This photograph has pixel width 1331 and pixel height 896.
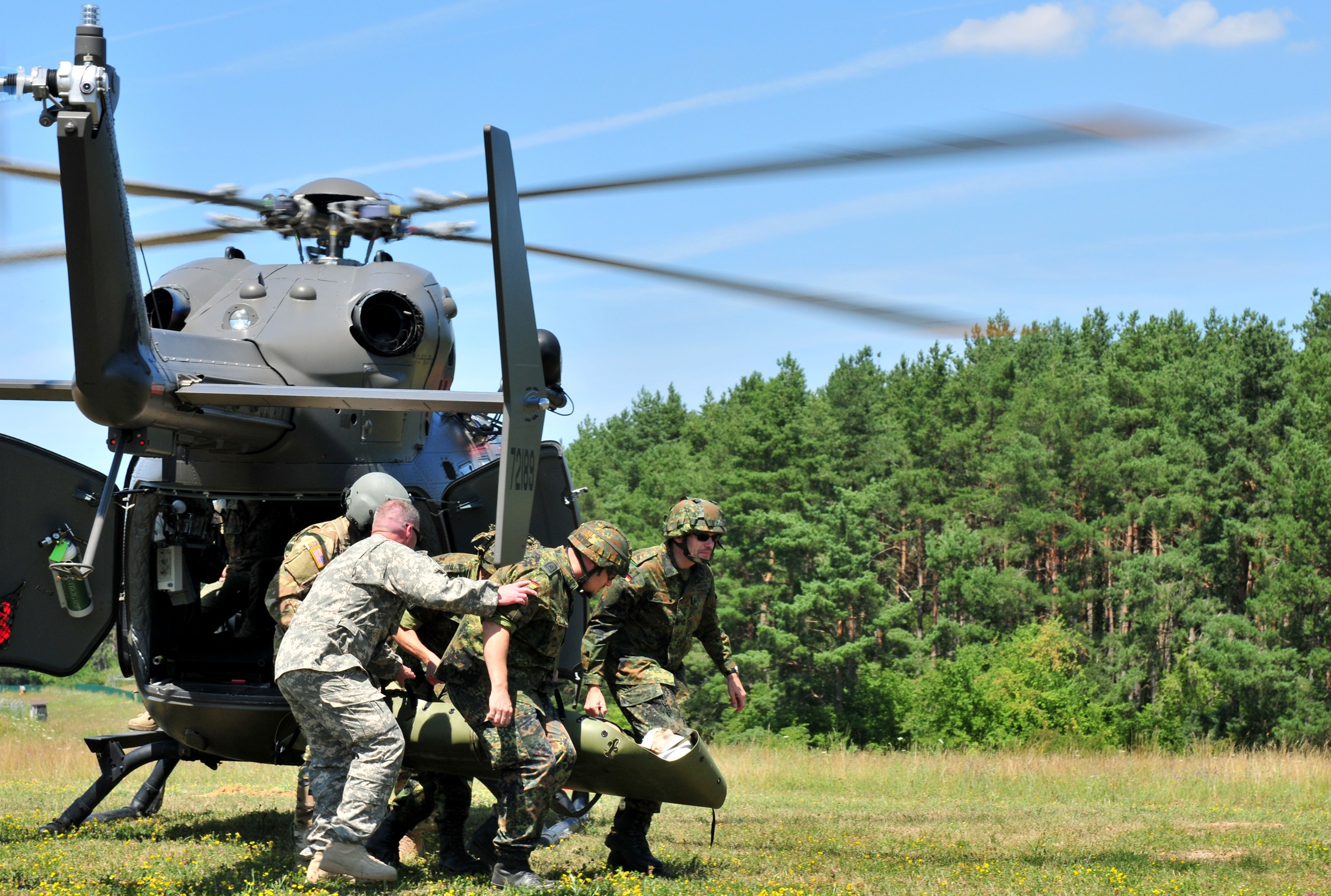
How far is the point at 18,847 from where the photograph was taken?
8.09 meters

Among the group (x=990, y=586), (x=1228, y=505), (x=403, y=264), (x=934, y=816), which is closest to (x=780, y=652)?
(x=990, y=586)

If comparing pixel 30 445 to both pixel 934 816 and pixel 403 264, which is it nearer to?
pixel 403 264

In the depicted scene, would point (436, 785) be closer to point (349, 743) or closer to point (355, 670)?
point (349, 743)

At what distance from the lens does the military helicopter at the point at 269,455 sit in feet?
21.6

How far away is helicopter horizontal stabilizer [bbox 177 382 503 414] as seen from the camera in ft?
21.8

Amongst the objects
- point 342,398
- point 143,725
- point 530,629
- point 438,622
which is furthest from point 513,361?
point 143,725

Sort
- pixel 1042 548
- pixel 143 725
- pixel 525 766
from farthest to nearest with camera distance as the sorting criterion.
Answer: pixel 1042 548, pixel 143 725, pixel 525 766

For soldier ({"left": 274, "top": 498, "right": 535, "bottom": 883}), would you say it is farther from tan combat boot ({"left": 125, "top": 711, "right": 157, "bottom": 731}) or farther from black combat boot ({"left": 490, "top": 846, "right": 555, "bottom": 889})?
tan combat boot ({"left": 125, "top": 711, "right": 157, "bottom": 731})

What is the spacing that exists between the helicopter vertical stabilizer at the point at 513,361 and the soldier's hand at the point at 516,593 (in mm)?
175

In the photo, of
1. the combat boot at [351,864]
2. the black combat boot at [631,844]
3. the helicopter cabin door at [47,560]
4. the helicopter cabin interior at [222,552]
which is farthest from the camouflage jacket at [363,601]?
the helicopter cabin door at [47,560]

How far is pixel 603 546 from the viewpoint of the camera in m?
6.97

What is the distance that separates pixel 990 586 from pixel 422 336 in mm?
41746

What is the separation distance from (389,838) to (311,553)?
5.69ft

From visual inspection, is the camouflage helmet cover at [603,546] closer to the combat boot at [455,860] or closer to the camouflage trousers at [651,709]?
the camouflage trousers at [651,709]
